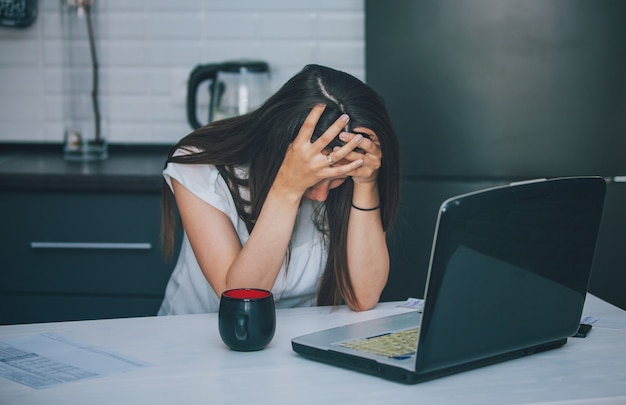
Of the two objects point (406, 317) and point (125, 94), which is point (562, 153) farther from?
point (125, 94)

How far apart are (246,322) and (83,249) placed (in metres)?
1.30

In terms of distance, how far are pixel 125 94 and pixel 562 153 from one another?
4.91 ft

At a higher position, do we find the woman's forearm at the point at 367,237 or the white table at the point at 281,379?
the woman's forearm at the point at 367,237

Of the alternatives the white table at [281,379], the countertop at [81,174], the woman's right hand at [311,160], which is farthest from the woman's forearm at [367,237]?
the countertop at [81,174]

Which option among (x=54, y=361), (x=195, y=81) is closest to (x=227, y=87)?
(x=195, y=81)

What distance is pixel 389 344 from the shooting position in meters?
1.10

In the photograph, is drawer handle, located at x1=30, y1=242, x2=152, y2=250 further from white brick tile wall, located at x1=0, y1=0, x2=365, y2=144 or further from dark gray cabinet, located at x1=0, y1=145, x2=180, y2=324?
white brick tile wall, located at x1=0, y1=0, x2=365, y2=144

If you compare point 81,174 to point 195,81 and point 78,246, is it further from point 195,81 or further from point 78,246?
point 195,81

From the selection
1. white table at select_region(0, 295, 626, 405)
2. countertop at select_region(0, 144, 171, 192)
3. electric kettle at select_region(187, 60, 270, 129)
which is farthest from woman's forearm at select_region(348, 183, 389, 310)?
electric kettle at select_region(187, 60, 270, 129)

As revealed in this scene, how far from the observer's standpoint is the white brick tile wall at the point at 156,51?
2.76 m

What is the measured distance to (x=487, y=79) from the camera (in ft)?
7.27

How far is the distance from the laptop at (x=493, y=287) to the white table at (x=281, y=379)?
3cm

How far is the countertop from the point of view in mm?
2234

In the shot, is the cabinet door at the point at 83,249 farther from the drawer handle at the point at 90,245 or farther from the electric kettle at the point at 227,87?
the electric kettle at the point at 227,87
